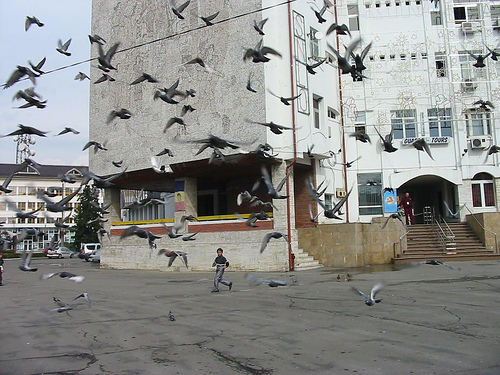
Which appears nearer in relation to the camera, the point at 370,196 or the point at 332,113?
the point at 332,113

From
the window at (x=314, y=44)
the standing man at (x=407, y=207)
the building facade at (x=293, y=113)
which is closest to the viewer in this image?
the building facade at (x=293, y=113)

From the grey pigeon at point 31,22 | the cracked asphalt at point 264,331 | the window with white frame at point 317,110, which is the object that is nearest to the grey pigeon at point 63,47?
the grey pigeon at point 31,22

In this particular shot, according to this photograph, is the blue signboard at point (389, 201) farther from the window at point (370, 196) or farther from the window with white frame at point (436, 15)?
the window with white frame at point (436, 15)

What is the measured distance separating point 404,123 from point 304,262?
10802 millimetres

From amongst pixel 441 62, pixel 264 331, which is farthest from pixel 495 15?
pixel 264 331

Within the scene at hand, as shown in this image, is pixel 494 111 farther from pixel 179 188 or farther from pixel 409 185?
pixel 179 188

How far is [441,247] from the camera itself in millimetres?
23438

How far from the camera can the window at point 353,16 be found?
29000mm

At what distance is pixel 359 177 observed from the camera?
90.6 ft

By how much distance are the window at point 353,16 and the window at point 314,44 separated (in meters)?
5.23

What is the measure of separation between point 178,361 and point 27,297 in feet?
34.4

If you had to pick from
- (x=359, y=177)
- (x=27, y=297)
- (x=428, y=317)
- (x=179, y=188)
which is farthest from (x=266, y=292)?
(x=359, y=177)

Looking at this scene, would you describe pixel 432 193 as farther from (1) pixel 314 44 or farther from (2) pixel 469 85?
(1) pixel 314 44

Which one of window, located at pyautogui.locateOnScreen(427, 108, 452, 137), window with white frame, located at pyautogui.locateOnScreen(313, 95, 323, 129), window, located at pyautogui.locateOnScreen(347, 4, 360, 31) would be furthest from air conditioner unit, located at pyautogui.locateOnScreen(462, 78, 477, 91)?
window with white frame, located at pyautogui.locateOnScreen(313, 95, 323, 129)
